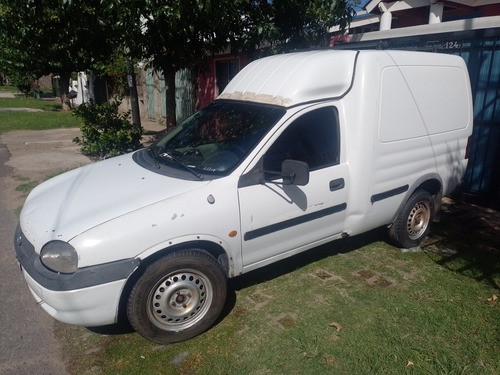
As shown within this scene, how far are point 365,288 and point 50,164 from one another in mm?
7975

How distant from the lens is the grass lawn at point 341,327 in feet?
9.99

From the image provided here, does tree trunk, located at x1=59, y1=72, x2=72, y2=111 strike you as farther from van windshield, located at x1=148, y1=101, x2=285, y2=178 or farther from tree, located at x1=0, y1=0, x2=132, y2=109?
van windshield, located at x1=148, y1=101, x2=285, y2=178

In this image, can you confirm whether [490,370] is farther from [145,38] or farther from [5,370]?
[145,38]

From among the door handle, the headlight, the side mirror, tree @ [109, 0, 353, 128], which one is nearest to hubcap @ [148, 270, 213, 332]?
the headlight

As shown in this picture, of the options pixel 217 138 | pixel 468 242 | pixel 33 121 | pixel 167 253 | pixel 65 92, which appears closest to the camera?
pixel 167 253

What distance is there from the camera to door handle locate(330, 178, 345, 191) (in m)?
3.85

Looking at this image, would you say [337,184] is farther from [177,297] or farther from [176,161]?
[177,297]

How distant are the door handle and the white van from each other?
13 millimetres

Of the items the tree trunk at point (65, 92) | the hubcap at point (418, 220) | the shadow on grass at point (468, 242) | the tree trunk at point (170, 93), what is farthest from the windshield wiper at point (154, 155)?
the tree trunk at point (65, 92)

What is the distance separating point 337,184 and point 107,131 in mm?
6317

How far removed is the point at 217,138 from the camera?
151 inches

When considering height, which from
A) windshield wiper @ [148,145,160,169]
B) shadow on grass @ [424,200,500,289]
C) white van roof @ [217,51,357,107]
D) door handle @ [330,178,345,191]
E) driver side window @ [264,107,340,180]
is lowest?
shadow on grass @ [424,200,500,289]

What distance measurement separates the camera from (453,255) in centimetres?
478

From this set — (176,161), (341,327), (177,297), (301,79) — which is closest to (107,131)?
(176,161)
